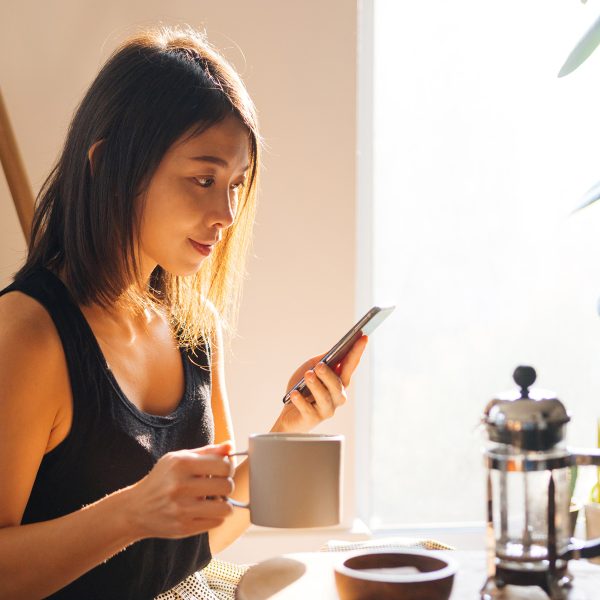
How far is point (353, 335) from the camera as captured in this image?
1.06m

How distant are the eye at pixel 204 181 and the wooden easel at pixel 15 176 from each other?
60cm

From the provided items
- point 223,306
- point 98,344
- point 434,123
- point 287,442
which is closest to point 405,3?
point 434,123

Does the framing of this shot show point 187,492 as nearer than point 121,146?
Yes

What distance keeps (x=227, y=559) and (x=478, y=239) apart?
3.30ft

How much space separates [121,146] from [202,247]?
0.15 meters

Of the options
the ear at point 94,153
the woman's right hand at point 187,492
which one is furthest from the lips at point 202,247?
the woman's right hand at point 187,492

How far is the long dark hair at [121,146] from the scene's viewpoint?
103cm

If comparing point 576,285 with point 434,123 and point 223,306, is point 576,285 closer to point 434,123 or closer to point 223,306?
point 434,123

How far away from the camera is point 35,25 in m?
1.74

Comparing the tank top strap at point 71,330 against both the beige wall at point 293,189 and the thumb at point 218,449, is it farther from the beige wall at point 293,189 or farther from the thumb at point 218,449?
the beige wall at point 293,189

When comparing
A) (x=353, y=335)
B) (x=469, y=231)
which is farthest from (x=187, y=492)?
(x=469, y=231)

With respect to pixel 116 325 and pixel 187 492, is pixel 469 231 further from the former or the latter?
pixel 187 492

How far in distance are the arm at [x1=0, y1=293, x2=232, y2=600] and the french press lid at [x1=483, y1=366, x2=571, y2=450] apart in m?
0.23

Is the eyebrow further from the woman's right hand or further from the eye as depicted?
the woman's right hand
